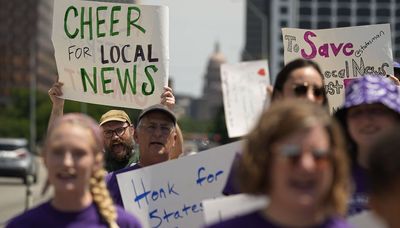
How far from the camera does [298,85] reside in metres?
3.98

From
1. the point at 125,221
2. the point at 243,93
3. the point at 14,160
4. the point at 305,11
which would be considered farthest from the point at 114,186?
the point at 305,11

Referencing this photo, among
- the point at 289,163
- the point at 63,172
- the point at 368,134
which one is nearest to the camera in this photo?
the point at 289,163

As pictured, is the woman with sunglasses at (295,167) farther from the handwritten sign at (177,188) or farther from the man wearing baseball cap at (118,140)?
the man wearing baseball cap at (118,140)

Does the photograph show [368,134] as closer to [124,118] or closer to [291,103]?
[291,103]

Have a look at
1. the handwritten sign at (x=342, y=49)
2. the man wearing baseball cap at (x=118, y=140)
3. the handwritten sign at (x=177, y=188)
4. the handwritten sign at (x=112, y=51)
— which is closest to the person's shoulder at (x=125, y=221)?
the handwritten sign at (x=177, y=188)

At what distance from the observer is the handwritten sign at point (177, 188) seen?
16.4ft

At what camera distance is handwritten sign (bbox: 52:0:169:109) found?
6285mm

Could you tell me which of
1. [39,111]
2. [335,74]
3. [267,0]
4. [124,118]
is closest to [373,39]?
[335,74]

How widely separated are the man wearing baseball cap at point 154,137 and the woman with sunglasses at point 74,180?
5.29ft

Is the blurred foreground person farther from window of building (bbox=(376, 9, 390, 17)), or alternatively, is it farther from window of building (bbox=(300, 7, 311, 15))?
window of building (bbox=(376, 9, 390, 17))

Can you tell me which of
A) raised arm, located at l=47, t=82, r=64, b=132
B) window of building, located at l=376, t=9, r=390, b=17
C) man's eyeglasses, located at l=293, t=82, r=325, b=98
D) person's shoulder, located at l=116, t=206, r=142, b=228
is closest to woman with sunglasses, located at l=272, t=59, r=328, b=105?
man's eyeglasses, located at l=293, t=82, r=325, b=98

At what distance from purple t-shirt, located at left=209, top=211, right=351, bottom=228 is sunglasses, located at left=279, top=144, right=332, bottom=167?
20 cm

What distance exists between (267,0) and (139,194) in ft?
521

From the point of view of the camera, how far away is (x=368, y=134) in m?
3.67
